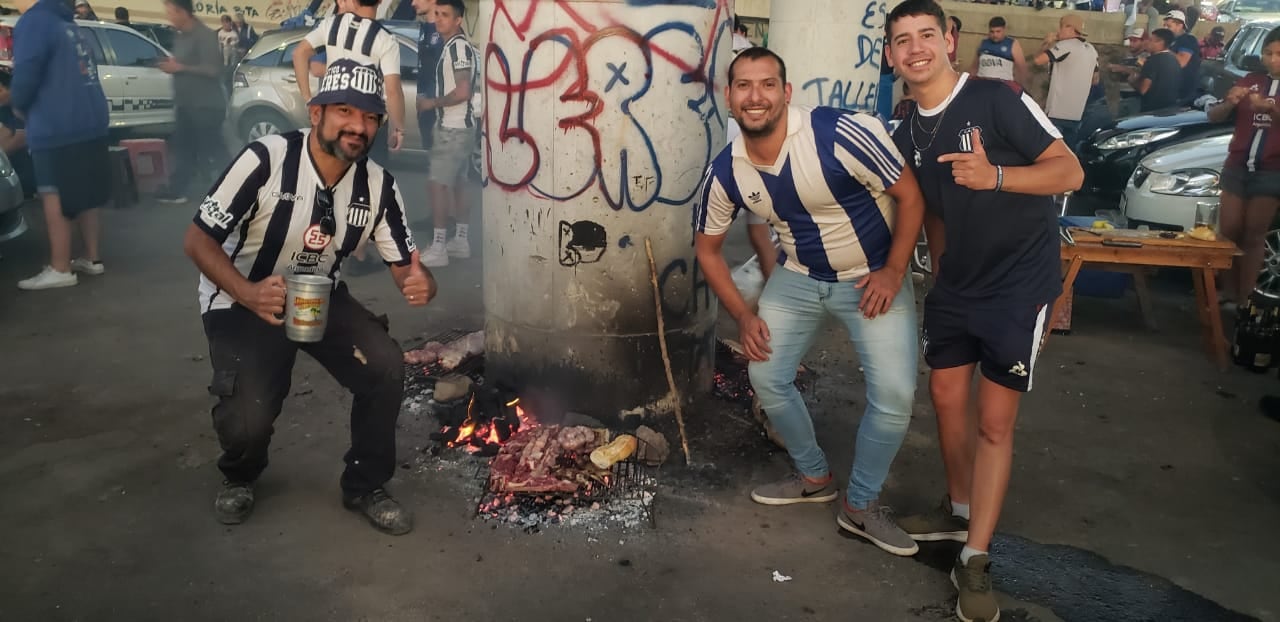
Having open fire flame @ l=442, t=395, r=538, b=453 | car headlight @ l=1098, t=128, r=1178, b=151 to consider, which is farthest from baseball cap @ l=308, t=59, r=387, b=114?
car headlight @ l=1098, t=128, r=1178, b=151

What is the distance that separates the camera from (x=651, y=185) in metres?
4.56

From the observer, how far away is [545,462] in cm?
430

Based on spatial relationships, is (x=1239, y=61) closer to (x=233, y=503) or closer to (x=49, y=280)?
(x=233, y=503)

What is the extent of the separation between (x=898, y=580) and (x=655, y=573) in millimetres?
981

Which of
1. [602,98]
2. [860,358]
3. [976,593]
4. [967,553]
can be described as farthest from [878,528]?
[602,98]

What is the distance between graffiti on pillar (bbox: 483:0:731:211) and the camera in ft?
14.2

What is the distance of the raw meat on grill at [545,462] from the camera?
4164 millimetres

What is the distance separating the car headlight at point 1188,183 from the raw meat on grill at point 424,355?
21.4ft

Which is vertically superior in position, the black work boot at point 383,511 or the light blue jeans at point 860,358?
the light blue jeans at point 860,358

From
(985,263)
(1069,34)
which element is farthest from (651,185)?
(1069,34)

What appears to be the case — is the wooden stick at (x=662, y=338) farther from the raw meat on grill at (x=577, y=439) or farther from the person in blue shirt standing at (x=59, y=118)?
the person in blue shirt standing at (x=59, y=118)

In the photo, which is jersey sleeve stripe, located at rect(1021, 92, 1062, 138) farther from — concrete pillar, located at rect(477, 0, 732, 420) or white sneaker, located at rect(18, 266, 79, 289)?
white sneaker, located at rect(18, 266, 79, 289)

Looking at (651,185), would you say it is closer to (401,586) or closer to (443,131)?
(401,586)

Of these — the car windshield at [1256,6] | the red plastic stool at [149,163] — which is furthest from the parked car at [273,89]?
the car windshield at [1256,6]
